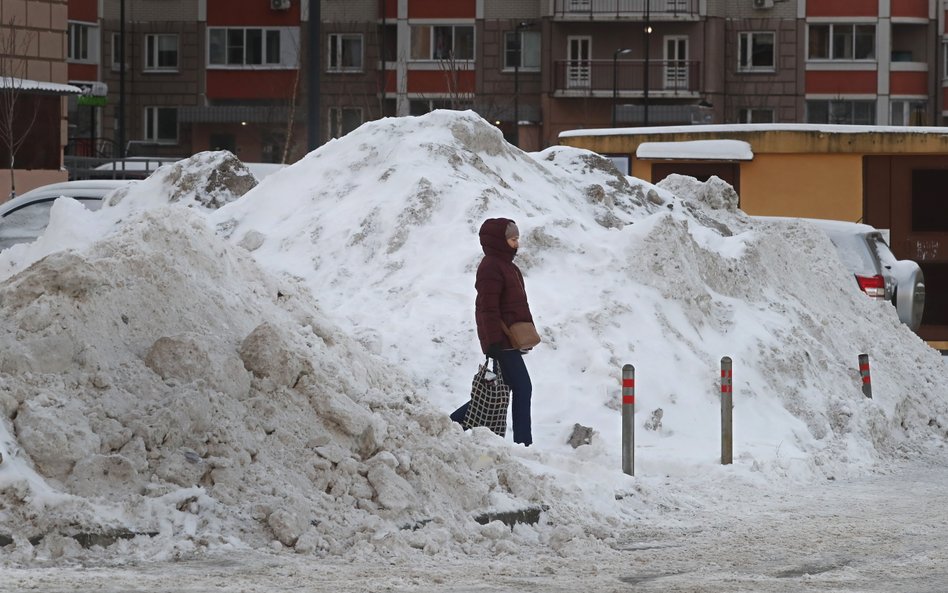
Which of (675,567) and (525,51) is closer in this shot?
(675,567)

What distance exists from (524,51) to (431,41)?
335 centimetres

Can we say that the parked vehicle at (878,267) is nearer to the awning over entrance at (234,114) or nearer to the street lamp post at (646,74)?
the street lamp post at (646,74)

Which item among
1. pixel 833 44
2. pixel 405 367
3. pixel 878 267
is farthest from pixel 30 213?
pixel 833 44

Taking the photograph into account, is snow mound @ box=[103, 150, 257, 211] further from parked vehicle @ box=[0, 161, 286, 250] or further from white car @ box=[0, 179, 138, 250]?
white car @ box=[0, 179, 138, 250]

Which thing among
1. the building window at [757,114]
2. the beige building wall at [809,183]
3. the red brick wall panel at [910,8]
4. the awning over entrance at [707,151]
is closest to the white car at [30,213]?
the awning over entrance at [707,151]

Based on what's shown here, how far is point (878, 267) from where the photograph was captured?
816 inches

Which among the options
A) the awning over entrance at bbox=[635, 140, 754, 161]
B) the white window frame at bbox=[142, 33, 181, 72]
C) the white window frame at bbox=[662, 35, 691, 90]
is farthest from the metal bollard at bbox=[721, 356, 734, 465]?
the white window frame at bbox=[142, 33, 181, 72]

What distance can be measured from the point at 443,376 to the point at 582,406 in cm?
128

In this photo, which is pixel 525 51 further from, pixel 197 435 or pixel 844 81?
pixel 197 435

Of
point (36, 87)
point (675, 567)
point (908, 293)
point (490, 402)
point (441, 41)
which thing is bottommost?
point (675, 567)

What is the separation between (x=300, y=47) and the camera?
5675 cm

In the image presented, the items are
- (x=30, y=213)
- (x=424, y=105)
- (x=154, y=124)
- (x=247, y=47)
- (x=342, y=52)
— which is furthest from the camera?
(x=247, y=47)

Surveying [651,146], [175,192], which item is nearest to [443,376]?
[175,192]

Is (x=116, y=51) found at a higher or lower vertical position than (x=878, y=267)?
higher
